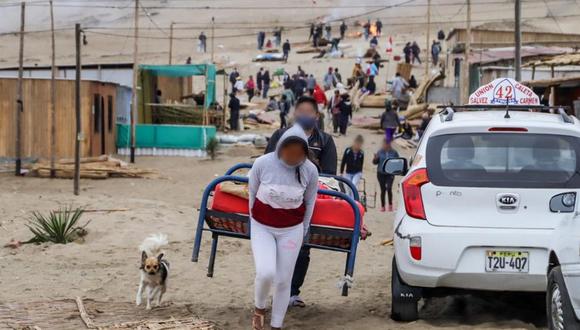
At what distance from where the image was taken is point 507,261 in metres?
6.91

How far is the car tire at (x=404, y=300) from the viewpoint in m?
7.40

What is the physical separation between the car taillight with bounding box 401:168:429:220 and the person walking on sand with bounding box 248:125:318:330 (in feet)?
2.54

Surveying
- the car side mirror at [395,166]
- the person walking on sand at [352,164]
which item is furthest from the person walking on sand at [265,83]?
the car side mirror at [395,166]

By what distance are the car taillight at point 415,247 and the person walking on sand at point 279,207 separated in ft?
2.74

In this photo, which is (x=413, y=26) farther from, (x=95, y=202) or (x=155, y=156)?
(x=95, y=202)

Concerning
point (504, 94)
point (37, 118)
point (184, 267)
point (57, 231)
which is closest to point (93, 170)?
point (37, 118)

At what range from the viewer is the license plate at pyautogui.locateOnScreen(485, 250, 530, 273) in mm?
6887

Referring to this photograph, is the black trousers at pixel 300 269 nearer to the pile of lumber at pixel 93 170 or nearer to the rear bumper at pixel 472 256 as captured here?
the rear bumper at pixel 472 256

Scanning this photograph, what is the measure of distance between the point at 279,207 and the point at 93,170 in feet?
59.6

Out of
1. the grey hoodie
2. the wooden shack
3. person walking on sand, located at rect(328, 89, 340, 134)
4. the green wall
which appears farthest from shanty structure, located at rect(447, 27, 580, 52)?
the grey hoodie

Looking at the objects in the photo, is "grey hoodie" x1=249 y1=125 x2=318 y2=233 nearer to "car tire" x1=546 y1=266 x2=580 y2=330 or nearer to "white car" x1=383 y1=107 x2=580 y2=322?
"white car" x1=383 y1=107 x2=580 y2=322

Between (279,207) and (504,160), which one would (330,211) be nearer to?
(279,207)

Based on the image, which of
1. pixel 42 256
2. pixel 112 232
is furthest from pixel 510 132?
pixel 112 232

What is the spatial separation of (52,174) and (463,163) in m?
18.3
